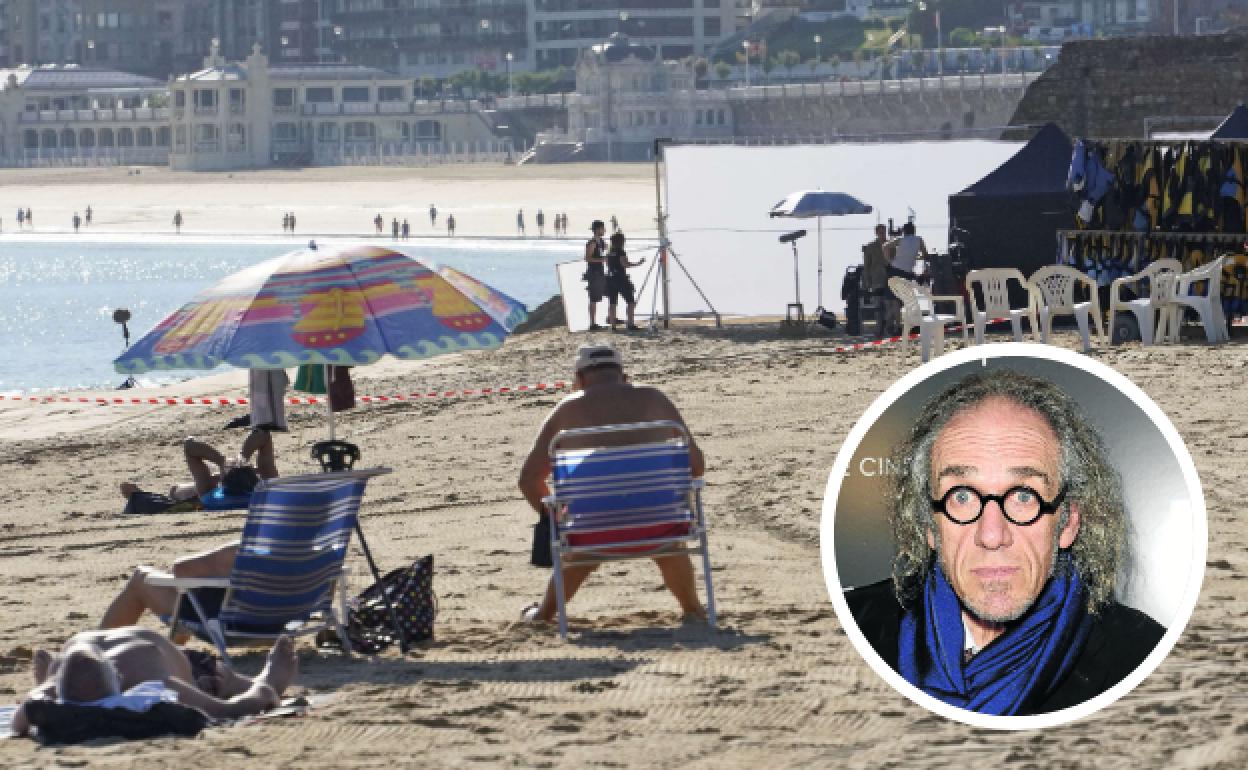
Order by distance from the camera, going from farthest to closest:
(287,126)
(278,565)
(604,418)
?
(287,126), (604,418), (278,565)

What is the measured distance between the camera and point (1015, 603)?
81.5 inches

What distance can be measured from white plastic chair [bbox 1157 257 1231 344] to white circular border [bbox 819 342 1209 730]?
44.5 ft

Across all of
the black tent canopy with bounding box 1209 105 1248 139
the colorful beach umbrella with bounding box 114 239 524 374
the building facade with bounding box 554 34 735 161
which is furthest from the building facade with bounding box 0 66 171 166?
the colorful beach umbrella with bounding box 114 239 524 374

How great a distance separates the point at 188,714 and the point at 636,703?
1012mm

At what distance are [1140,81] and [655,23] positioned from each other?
120 meters

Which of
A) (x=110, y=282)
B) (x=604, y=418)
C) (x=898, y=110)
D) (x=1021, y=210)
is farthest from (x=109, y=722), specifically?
(x=898, y=110)

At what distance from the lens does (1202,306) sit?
50.7 ft

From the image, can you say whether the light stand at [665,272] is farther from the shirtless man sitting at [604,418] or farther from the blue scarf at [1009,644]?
the blue scarf at [1009,644]

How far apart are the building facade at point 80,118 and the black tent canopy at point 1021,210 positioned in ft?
372

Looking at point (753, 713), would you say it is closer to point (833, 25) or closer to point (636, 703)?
point (636, 703)

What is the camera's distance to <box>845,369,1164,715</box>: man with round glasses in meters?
2.07

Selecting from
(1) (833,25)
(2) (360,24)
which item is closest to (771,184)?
(1) (833,25)

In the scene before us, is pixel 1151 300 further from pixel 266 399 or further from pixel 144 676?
pixel 144 676

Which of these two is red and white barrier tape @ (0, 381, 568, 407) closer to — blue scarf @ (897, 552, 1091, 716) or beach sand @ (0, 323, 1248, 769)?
beach sand @ (0, 323, 1248, 769)
